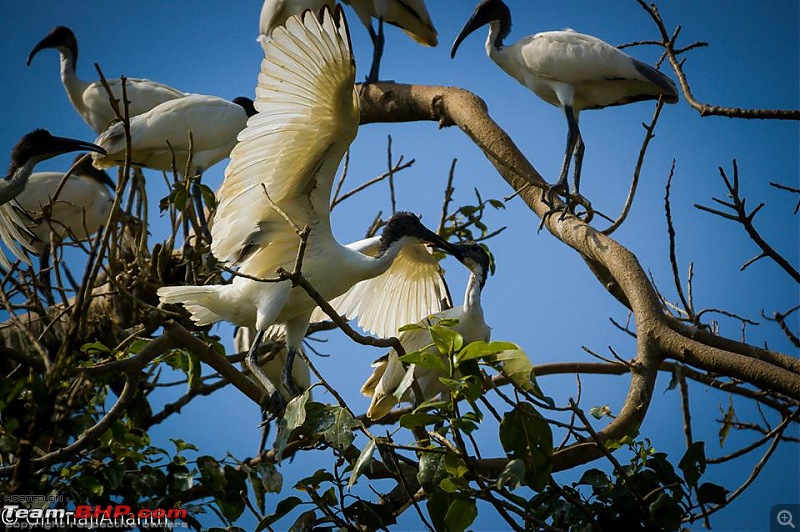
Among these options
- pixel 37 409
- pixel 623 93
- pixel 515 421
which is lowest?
pixel 37 409

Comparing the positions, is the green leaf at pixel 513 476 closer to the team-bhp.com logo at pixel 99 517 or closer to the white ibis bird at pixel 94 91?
the team-bhp.com logo at pixel 99 517

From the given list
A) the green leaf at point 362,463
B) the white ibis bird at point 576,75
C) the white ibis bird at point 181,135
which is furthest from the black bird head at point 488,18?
the green leaf at point 362,463

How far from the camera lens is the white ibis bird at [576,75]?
5281 millimetres

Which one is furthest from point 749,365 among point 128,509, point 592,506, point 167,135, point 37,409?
point 167,135

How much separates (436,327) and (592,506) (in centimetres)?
74

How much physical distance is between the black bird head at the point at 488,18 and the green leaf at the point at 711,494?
12.0ft

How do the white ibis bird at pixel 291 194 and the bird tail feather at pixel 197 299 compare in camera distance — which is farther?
the bird tail feather at pixel 197 299

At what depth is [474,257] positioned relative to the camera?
15.2ft

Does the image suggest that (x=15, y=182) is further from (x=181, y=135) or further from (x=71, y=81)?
(x=71, y=81)

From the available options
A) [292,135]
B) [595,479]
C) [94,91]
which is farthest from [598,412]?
[94,91]

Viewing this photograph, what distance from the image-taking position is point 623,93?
5.49 metres

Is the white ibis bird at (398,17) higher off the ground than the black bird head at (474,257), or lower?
higher

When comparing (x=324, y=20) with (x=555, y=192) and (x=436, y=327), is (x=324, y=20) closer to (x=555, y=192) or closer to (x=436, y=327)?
(x=436, y=327)

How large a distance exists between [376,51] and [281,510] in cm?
460
